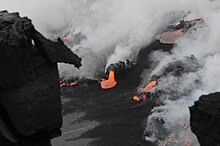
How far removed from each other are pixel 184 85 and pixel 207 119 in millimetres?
10311

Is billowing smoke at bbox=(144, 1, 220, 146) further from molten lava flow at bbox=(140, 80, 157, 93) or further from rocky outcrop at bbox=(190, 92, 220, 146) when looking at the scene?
rocky outcrop at bbox=(190, 92, 220, 146)

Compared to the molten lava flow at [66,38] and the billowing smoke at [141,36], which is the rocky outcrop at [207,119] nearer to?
the billowing smoke at [141,36]

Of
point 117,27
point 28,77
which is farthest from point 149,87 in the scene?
point 28,77

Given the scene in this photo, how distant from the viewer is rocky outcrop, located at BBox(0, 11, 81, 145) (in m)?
5.05

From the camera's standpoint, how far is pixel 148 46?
22.2 meters

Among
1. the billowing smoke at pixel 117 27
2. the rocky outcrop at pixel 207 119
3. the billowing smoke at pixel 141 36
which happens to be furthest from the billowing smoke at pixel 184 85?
the rocky outcrop at pixel 207 119

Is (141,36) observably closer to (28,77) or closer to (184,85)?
(184,85)

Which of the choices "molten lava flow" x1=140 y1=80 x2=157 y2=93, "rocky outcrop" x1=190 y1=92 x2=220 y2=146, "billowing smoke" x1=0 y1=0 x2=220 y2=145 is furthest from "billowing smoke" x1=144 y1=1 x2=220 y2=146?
"rocky outcrop" x1=190 y1=92 x2=220 y2=146

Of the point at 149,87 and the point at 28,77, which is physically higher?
the point at 28,77

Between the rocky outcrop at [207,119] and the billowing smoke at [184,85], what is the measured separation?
6650 mm

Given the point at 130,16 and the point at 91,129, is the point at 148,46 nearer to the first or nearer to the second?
the point at 130,16

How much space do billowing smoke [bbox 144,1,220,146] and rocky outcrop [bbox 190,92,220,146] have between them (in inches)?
262

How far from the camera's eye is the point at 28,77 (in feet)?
17.2

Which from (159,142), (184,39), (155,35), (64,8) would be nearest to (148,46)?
(155,35)
